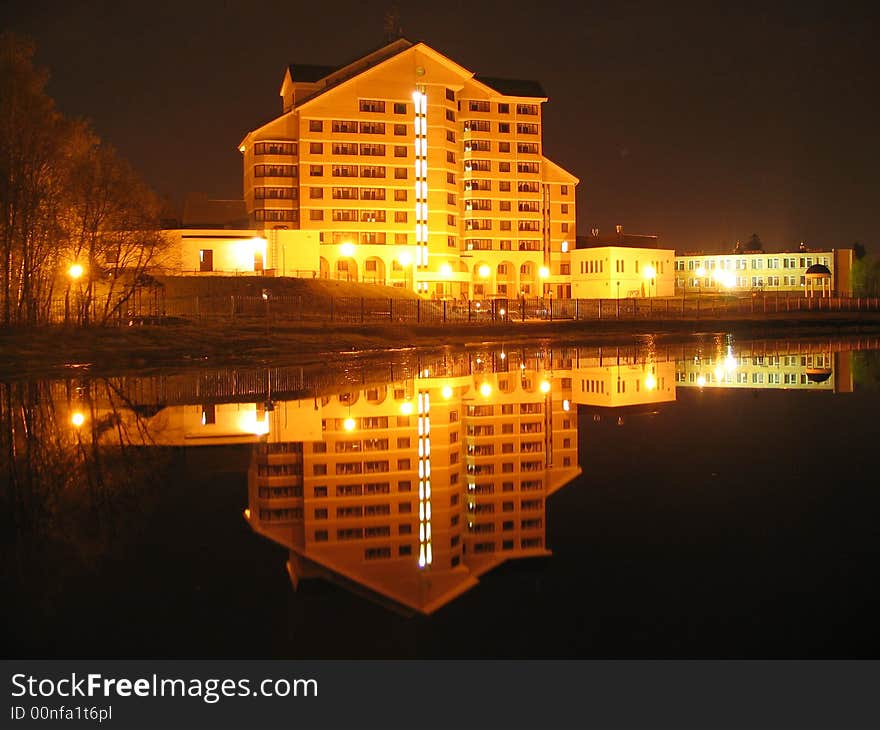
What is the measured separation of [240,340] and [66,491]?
30.6 meters

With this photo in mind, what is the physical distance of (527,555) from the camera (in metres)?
8.06

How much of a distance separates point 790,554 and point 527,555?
233 cm

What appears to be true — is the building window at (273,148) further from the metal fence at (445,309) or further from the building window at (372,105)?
the metal fence at (445,309)

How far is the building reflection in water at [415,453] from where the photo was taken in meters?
8.03

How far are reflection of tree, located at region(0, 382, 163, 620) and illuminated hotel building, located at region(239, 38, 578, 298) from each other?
7032cm

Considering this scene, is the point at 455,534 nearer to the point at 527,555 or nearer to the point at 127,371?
the point at 527,555

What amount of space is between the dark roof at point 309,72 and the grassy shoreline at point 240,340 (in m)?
46.7

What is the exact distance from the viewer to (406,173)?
89.7m

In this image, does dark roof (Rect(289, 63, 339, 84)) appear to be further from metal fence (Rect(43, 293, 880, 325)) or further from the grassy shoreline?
the grassy shoreline

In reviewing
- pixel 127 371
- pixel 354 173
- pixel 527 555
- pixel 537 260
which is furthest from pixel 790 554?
pixel 537 260

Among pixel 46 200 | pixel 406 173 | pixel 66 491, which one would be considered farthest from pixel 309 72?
pixel 66 491

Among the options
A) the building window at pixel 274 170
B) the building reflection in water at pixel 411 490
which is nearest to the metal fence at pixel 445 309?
the building window at pixel 274 170

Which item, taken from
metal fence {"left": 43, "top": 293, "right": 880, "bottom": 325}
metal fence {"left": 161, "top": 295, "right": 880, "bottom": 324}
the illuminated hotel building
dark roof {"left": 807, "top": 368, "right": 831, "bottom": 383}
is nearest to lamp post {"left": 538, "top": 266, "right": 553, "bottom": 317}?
the illuminated hotel building

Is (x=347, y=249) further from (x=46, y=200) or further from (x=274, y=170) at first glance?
(x=46, y=200)
